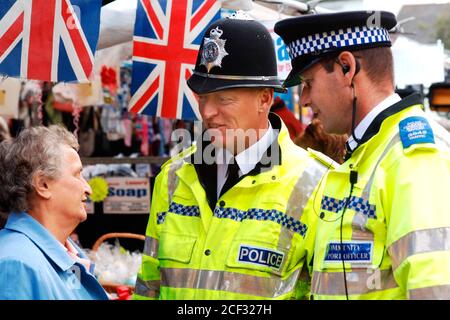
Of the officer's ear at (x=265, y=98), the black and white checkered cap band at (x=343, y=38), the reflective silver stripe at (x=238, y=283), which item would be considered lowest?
the reflective silver stripe at (x=238, y=283)

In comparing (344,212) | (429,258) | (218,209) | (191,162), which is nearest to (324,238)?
(344,212)

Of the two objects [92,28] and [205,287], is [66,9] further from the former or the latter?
[205,287]

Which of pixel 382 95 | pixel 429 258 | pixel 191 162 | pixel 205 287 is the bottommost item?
pixel 205 287

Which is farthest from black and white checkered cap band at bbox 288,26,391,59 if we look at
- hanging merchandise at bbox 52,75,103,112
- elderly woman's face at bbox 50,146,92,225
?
hanging merchandise at bbox 52,75,103,112

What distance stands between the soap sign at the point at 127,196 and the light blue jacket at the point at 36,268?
143 inches

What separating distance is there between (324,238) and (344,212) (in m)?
0.14

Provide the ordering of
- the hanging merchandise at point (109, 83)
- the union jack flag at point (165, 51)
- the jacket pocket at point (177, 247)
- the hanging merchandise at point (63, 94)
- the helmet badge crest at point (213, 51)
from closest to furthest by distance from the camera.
Result: the jacket pocket at point (177, 247) → the helmet badge crest at point (213, 51) → the union jack flag at point (165, 51) → the hanging merchandise at point (63, 94) → the hanging merchandise at point (109, 83)

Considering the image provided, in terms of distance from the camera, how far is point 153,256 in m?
3.47

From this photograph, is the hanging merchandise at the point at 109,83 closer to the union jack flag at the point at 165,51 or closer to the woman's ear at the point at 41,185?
the union jack flag at the point at 165,51

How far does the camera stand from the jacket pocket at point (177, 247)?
129 inches

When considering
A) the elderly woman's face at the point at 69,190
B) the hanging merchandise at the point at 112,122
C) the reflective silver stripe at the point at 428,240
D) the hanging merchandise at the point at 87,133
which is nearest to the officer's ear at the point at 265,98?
the elderly woman's face at the point at 69,190

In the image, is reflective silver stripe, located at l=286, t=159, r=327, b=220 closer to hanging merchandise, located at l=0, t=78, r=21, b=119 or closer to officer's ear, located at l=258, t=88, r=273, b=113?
officer's ear, located at l=258, t=88, r=273, b=113

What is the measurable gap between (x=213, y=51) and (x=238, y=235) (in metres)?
0.81

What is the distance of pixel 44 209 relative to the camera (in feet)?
9.85
